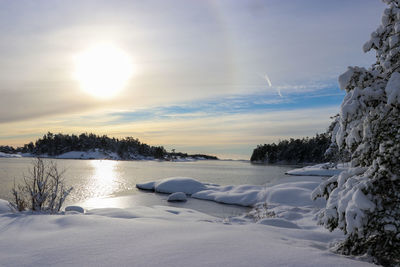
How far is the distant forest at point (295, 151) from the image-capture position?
109 m

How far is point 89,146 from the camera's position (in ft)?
542

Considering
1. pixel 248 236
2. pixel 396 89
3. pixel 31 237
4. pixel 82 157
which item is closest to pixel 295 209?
pixel 248 236

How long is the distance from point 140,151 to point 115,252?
582ft

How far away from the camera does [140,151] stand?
178 m

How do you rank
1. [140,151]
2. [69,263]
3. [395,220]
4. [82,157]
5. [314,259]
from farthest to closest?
[140,151] < [82,157] < [395,220] < [314,259] < [69,263]

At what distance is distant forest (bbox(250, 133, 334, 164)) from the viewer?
109 metres

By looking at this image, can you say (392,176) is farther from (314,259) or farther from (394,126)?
(314,259)

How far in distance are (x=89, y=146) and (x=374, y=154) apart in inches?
6890

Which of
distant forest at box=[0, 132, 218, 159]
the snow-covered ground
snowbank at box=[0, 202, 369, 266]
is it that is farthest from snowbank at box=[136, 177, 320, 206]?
distant forest at box=[0, 132, 218, 159]

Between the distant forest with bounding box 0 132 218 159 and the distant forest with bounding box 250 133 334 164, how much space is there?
74.7 metres

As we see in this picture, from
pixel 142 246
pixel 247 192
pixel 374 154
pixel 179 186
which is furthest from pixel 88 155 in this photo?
pixel 374 154

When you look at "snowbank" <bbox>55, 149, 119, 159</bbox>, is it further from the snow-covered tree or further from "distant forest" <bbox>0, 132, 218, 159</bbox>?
the snow-covered tree

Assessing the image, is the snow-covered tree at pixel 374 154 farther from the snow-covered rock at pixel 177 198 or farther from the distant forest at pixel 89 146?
the distant forest at pixel 89 146

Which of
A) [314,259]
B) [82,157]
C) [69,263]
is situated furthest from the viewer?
[82,157]
